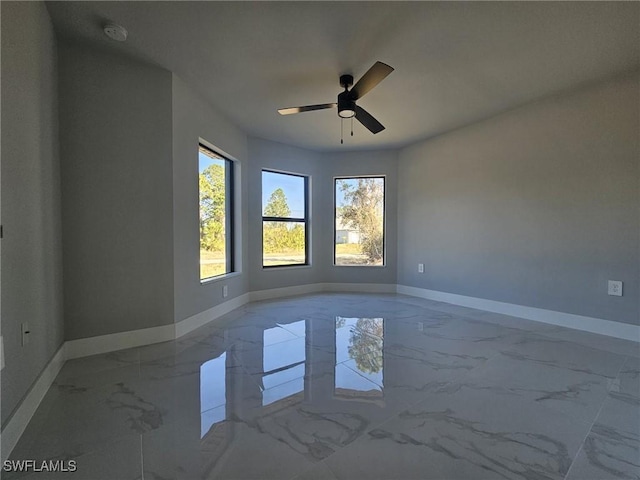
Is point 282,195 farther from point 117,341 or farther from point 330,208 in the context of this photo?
point 117,341

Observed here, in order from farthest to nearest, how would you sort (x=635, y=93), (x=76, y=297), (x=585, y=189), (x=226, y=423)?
(x=585, y=189), (x=635, y=93), (x=76, y=297), (x=226, y=423)

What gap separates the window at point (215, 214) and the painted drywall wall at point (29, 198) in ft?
4.55

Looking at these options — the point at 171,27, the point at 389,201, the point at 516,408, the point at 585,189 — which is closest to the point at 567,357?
the point at 516,408

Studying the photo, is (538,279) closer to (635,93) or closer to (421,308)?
(421,308)

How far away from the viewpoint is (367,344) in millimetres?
2779

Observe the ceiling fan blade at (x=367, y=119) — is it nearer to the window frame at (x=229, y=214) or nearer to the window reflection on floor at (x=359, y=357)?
the window frame at (x=229, y=214)

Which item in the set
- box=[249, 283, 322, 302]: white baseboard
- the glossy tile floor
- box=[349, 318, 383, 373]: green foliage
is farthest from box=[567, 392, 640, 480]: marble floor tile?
box=[249, 283, 322, 302]: white baseboard

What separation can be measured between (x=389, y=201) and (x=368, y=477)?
4.47 m

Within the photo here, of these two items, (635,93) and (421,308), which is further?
(421,308)

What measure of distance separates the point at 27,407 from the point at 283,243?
3615mm

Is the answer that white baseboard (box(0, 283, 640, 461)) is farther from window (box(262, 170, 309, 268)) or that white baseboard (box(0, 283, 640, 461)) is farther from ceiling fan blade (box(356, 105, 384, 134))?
ceiling fan blade (box(356, 105, 384, 134))

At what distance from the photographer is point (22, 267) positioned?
1648 mm

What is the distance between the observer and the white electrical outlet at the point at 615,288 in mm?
2889

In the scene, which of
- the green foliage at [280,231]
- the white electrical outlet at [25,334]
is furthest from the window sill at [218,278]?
the white electrical outlet at [25,334]
